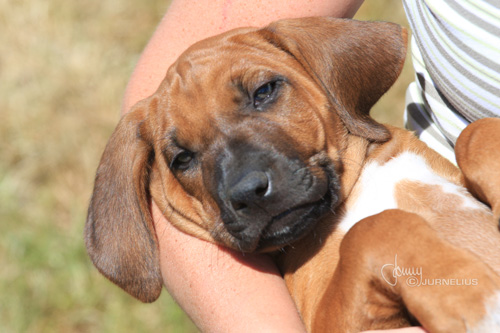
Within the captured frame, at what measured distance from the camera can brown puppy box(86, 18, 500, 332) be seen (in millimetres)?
2602

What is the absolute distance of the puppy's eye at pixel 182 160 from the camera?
3.12 m

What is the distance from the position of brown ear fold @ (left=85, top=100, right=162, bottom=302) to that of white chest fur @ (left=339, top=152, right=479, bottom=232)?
0.96 m

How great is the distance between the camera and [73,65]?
702 cm

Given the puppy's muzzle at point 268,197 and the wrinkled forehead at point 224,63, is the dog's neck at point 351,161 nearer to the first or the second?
the puppy's muzzle at point 268,197

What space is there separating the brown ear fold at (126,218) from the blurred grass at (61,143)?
197 cm

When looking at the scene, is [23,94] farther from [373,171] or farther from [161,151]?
[373,171]

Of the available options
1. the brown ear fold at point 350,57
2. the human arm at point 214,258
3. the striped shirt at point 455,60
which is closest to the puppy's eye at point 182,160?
the human arm at point 214,258

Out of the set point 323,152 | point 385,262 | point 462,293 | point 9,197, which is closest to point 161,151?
point 323,152

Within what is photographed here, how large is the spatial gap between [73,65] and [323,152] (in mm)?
4791

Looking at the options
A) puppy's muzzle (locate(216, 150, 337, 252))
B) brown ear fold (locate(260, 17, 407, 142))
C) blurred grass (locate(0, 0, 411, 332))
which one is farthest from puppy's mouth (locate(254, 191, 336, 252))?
blurred grass (locate(0, 0, 411, 332))

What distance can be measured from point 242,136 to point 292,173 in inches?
12.2

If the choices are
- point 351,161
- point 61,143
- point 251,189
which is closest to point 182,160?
point 251,189
